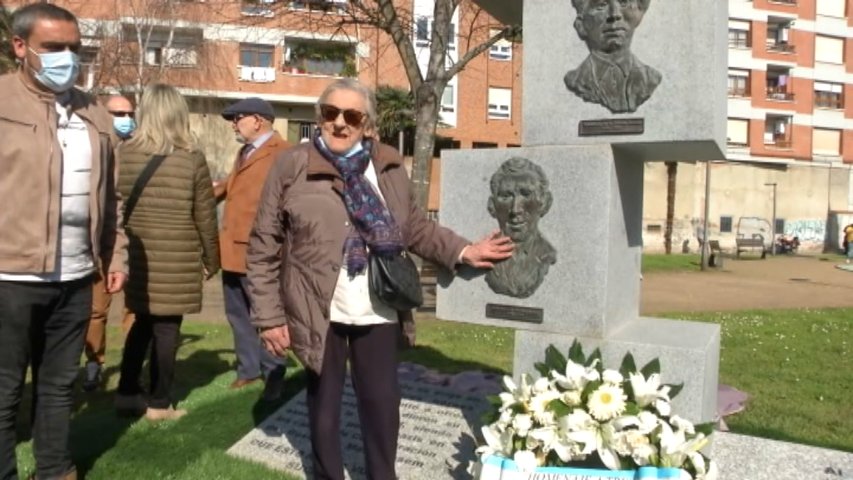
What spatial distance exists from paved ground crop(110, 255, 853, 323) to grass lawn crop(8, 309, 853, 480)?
317 centimetres

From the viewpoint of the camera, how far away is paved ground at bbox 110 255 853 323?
45.6 feet

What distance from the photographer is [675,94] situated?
3463 mm

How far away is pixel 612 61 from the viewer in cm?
362

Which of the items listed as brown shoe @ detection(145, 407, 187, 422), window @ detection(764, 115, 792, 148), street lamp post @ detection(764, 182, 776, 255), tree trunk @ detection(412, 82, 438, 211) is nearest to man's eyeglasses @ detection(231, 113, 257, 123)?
brown shoe @ detection(145, 407, 187, 422)

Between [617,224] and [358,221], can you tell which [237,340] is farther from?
[617,224]

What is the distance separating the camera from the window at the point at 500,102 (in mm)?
38719

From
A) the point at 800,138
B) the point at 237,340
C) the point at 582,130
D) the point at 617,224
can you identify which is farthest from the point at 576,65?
the point at 800,138

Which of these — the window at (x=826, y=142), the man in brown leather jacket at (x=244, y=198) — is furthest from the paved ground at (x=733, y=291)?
the window at (x=826, y=142)

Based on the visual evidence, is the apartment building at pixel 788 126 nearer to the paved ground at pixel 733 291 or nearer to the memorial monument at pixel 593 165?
the paved ground at pixel 733 291

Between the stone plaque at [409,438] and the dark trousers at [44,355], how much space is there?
108 centimetres

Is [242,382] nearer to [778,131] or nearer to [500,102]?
[500,102]

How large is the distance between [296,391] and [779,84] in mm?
48765

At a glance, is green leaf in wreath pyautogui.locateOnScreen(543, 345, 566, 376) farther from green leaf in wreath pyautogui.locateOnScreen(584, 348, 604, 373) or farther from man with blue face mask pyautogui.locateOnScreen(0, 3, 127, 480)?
man with blue face mask pyautogui.locateOnScreen(0, 3, 127, 480)

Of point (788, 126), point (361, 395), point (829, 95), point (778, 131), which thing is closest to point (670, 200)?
point (778, 131)
